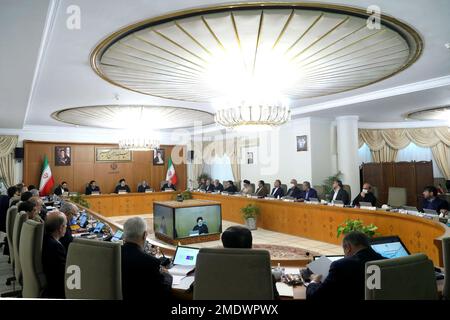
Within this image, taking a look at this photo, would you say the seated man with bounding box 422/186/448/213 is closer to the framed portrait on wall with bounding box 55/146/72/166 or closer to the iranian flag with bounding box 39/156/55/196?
the iranian flag with bounding box 39/156/55/196

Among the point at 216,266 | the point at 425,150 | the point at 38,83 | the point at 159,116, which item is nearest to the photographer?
the point at 216,266

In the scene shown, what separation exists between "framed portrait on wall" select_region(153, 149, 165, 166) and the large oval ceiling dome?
7.56 m

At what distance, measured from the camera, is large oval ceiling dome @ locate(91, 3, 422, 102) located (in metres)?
3.08

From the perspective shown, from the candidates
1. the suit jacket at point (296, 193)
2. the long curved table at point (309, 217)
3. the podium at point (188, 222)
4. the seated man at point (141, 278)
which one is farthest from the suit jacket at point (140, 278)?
the suit jacket at point (296, 193)

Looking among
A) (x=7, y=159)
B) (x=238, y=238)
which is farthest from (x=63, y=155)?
(x=238, y=238)

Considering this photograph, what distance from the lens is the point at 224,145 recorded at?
42.3 feet

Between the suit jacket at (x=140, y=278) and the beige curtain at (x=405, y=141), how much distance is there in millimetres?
10054

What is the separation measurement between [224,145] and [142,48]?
9247 millimetres

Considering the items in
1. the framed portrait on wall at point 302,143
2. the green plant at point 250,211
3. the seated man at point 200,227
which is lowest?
the seated man at point 200,227

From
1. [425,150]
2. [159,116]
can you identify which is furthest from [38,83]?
[425,150]

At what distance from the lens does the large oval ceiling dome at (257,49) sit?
3.08 m

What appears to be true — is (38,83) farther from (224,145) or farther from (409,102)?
(224,145)

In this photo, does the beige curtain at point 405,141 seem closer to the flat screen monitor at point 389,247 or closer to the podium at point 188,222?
the podium at point 188,222

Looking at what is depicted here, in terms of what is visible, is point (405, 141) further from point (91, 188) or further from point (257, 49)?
point (91, 188)
